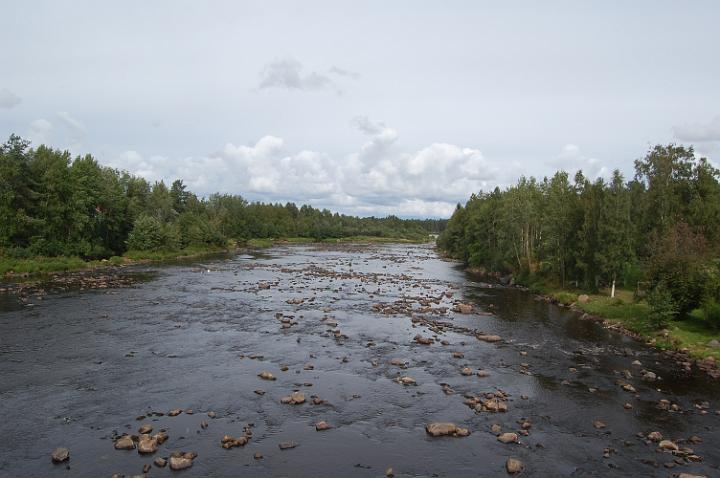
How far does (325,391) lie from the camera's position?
23.8 metres

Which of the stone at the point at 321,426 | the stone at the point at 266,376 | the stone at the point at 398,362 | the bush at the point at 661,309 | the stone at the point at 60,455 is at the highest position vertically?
the bush at the point at 661,309

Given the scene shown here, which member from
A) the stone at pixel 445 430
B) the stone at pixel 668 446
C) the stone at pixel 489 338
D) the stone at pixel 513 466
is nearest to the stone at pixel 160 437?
the stone at pixel 445 430

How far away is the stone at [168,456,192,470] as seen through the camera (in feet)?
54.0

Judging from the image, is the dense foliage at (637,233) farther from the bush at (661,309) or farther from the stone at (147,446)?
the stone at (147,446)

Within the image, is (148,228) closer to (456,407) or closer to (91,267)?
(91,267)

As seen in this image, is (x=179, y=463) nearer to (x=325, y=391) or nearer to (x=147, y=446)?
(x=147, y=446)

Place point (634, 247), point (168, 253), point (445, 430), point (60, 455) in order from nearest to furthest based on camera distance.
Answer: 1. point (60, 455)
2. point (445, 430)
3. point (634, 247)
4. point (168, 253)

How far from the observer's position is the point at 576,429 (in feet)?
67.0

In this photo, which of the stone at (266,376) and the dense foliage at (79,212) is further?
the dense foliage at (79,212)

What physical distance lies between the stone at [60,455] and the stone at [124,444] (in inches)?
60.7

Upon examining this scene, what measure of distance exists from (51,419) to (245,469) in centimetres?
915

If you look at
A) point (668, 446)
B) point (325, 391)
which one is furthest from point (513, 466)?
point (325, 391)

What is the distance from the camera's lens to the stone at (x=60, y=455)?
16.7m

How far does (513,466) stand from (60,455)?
1557cm
